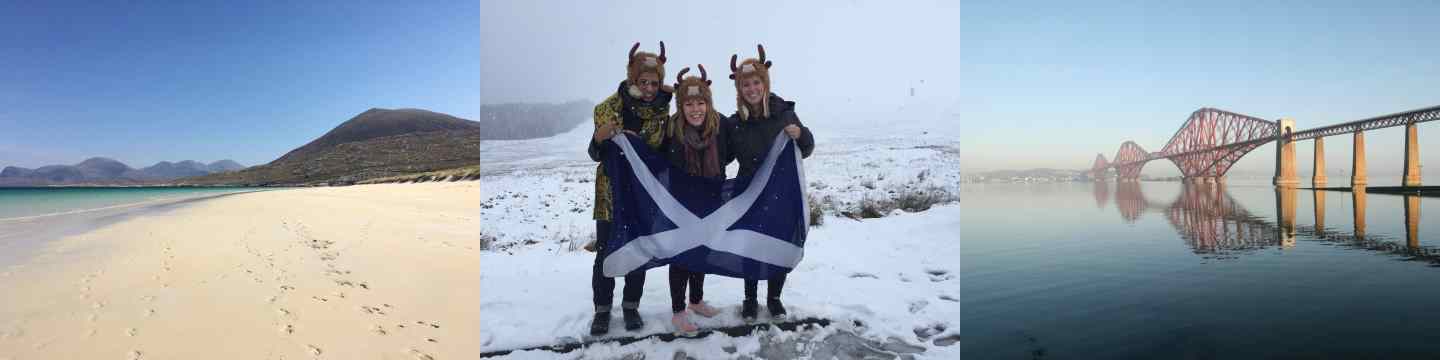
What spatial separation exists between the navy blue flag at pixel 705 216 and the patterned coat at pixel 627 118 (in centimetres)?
7

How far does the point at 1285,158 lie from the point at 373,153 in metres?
71.6

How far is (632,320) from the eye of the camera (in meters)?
3.55

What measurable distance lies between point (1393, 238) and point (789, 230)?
1467 centimetres

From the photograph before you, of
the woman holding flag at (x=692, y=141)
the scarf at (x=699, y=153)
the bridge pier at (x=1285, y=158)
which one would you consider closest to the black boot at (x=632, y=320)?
the woman holding flag at (x=692, y=141)

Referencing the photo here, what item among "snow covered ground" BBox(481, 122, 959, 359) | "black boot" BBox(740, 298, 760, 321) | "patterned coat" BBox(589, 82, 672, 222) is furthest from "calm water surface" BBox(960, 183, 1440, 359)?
"patterned coat" BBox(589, 82, 672, 222)

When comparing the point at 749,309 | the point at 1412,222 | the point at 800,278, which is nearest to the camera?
the point at 749,309

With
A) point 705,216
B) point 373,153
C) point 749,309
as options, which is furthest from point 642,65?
point 373,153

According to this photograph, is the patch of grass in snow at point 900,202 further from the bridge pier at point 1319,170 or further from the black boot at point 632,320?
the bridge pier at point 1319,170

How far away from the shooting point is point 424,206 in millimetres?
14070

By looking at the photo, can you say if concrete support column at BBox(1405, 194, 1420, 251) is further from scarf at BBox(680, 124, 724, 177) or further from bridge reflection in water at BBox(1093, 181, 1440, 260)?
scarf at BBox(680, 124, 724, 177)

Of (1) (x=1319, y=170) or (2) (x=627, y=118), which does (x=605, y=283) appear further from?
(1) (x=1319, y=170)

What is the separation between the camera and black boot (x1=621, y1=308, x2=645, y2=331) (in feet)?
11.6

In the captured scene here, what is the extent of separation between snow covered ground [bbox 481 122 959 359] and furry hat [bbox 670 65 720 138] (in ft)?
4.17

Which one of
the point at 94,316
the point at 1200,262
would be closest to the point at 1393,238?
the point at 1200,262
